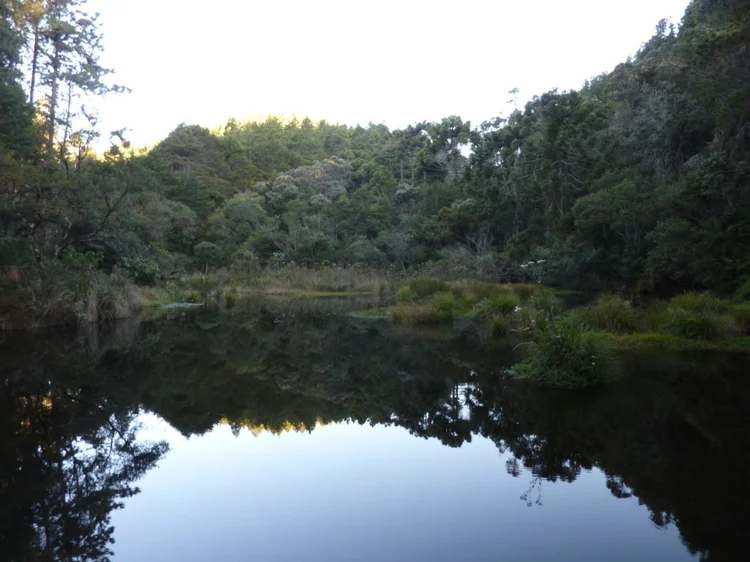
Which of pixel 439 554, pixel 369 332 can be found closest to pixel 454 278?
pixel 369 332

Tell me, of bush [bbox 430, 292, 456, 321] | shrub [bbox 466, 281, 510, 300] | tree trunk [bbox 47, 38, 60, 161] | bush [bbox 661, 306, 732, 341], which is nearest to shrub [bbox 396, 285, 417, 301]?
shrub [bbox 466, 281, 510, 300]

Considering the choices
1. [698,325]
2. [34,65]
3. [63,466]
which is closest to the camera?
[63,466]

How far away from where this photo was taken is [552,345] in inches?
365

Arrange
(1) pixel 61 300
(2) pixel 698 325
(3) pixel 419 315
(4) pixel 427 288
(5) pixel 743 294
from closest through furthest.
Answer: (2) pixel 698 325 < (5) pixel 743 294 < (1) pixel 61 300 < (3) pixel 419 315 < (4) pixel 427 288

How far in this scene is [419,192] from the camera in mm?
49781

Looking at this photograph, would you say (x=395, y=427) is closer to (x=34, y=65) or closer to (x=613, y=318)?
(x=613, y=318)

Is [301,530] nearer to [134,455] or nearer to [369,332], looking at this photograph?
[134,455]

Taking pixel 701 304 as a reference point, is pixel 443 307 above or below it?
above

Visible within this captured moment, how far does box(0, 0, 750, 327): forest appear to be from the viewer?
17266mm

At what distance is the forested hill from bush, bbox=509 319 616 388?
29.6 ft

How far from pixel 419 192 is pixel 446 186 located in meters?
2.94

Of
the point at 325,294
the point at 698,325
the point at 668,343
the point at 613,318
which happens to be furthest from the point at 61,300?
the point at 698,325

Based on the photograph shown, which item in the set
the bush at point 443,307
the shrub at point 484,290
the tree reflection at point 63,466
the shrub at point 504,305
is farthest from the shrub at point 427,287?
the tree reflection at point 63,466

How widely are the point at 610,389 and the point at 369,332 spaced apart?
882 cm
